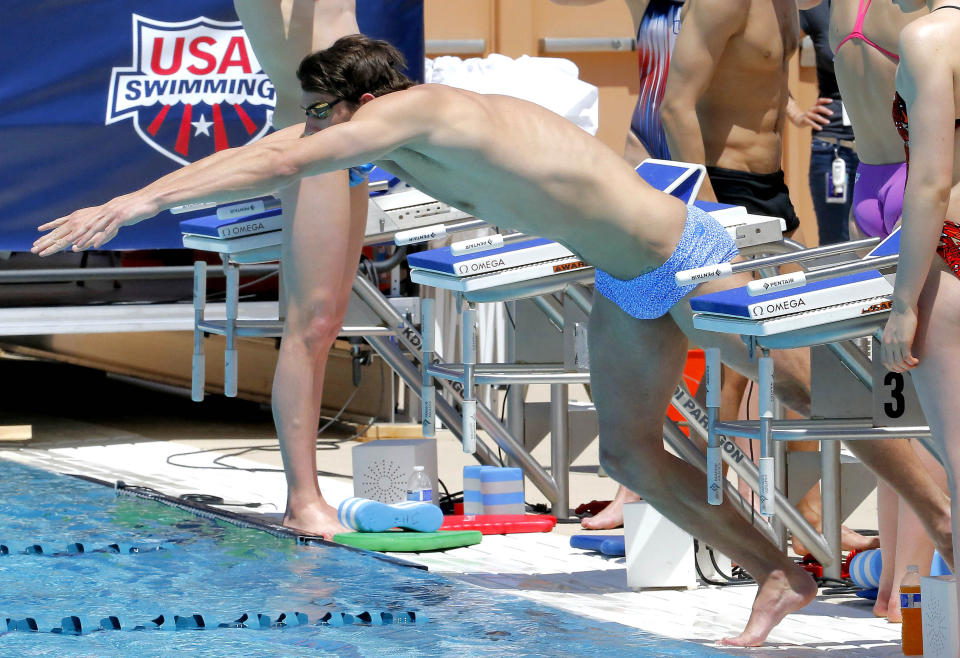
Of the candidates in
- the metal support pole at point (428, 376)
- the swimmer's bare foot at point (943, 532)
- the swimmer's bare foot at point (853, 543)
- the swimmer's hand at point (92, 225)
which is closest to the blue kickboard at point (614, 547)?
the swimmer's bare foot at point (853, 543)

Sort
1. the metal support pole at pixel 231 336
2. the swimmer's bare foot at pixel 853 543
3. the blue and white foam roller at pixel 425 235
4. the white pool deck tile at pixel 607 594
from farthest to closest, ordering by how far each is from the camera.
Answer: the metal support pole at pixel 231 336
the blue and white foam roller at pixel 425 235
the swimmer's bare foot at pixel 853 543
the white pool deck tile at pixel 607 594

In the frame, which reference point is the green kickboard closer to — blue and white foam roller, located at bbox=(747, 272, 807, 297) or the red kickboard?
the red kickboard

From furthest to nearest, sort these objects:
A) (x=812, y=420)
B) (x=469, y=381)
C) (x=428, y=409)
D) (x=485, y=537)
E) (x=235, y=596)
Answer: (x=485, y=537)
(x=428, y=409)
(x=469, y=381)
(x=235, y=596)
(x=812, y=420)

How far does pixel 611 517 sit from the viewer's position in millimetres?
5176

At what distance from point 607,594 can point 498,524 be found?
102 centimetres

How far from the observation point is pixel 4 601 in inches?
155

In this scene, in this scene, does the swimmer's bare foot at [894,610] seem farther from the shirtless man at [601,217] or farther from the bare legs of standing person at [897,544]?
the shirtless man at [601,217]

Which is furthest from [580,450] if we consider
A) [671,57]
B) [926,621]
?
[926,621]

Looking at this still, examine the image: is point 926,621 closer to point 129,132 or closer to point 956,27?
point 956,27

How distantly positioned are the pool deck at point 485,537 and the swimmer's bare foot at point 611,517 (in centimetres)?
7

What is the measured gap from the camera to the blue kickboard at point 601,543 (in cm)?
465

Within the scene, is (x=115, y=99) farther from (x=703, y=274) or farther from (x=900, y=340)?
(x=900, y=340)

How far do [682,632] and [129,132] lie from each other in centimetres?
456

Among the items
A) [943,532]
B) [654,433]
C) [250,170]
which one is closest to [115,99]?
[654,433]
